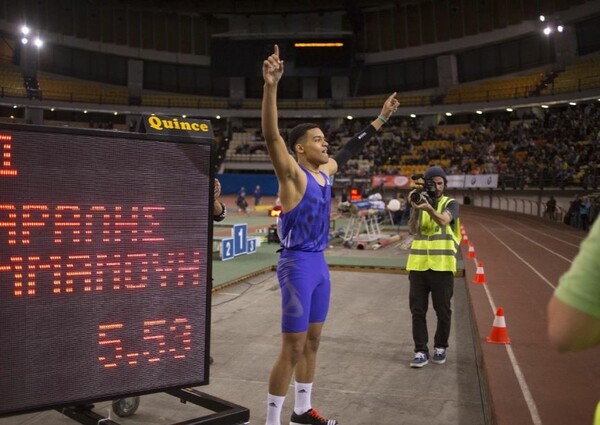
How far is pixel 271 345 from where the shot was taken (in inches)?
285

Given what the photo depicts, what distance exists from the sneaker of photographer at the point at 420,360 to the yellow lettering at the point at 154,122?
11.8ft

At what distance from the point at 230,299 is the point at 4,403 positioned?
7.18 m

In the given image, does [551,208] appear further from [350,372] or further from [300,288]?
[300,288]

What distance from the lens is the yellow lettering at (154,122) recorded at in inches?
179

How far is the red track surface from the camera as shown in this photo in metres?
4.32

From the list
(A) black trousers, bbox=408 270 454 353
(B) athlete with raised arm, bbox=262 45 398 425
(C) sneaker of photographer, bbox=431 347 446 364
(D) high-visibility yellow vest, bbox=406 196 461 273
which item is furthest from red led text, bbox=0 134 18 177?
(C) sneaker of photographer, bbox=431 347 446 364

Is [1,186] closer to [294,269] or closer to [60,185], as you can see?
[60,185]

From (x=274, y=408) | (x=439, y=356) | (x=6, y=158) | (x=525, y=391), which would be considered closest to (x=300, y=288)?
(x=274, y=408)

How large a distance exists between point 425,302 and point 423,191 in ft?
3.90

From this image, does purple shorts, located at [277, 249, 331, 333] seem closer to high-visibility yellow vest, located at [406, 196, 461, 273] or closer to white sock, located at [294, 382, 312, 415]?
white sock, located at [294, 382, 312, 415]

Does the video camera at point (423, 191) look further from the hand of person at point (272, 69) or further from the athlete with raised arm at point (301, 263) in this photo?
the hand of person at point (272, 69)

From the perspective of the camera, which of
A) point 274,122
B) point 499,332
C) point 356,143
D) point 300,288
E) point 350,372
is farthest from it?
point 499,332

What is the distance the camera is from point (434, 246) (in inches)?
258

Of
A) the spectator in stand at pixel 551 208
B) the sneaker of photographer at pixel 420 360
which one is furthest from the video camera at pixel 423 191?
the spectator in stand at pixel 551 208
